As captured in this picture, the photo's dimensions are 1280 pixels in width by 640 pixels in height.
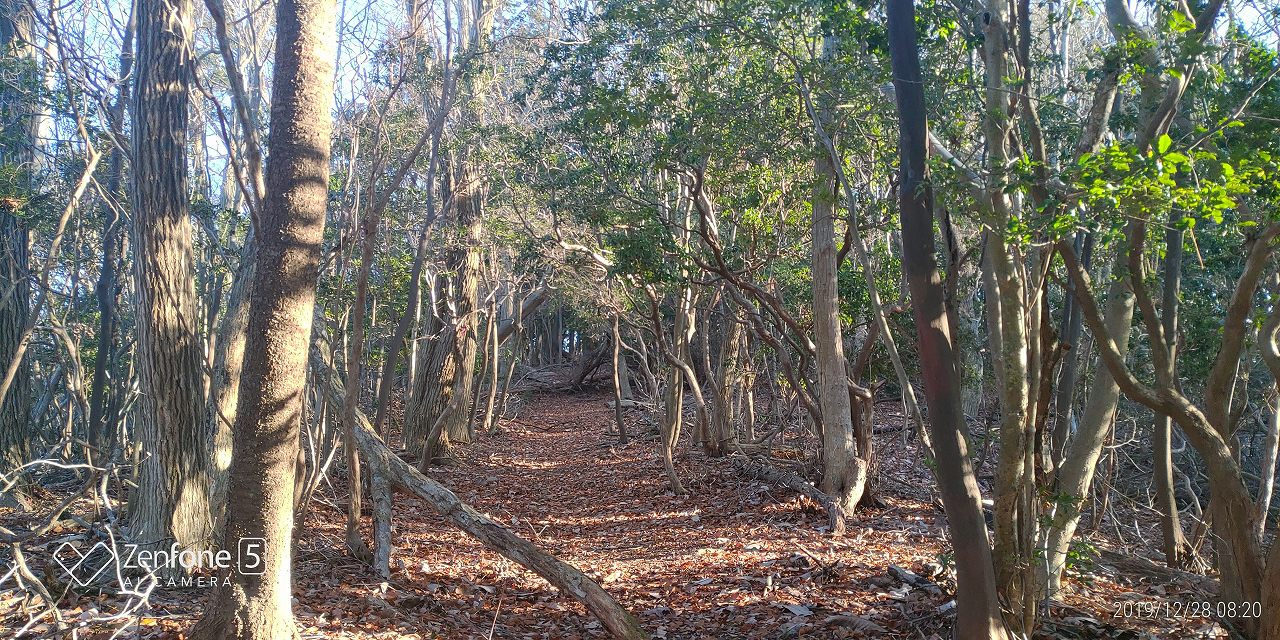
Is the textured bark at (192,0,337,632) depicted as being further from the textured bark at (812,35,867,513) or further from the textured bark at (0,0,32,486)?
the textured bark at (812,35,867,513)

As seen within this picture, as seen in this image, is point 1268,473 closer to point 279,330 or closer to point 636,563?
point 636,563

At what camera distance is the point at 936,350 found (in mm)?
5117

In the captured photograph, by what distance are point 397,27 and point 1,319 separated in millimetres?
5572

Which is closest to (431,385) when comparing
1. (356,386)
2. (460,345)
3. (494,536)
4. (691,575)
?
(460,345)

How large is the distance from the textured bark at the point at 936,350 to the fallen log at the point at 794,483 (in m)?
4.37

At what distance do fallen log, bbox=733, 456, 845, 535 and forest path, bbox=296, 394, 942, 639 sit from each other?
0.54ft

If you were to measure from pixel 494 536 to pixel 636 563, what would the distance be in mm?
2609

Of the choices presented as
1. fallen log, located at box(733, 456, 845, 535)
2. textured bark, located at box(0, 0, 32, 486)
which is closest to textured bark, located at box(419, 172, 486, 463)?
fallen log, located at box(733, 456, 845, 535)

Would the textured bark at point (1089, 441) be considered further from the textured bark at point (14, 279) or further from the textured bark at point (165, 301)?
the textured bark at point (14, 279)

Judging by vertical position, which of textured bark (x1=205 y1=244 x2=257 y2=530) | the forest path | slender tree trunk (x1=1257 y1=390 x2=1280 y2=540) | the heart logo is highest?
textured bark (x1=205 y1=244 x2=257 y2=530)

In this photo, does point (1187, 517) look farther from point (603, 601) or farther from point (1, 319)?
point (1, 319)

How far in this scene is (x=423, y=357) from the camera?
15375 millimetres

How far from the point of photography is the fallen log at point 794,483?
969 centimetres

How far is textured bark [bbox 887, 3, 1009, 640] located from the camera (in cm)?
509
